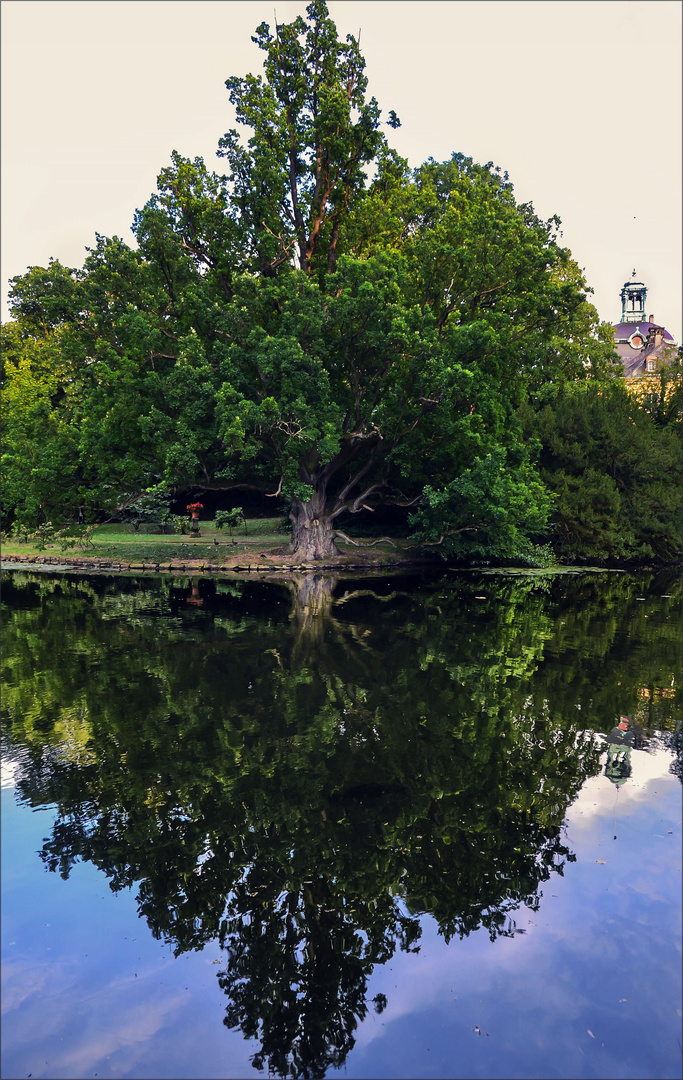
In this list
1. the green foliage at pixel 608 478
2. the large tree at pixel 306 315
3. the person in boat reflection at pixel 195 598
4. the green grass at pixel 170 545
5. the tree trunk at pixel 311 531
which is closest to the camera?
the person in boat reflection at pixel 195 598

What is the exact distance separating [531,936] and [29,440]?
32.9 meters

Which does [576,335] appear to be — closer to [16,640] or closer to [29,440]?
[29,440]

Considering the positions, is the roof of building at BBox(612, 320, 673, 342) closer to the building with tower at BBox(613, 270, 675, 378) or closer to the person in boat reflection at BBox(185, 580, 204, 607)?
the building with tower at BBox(613, 270, 675, 378)

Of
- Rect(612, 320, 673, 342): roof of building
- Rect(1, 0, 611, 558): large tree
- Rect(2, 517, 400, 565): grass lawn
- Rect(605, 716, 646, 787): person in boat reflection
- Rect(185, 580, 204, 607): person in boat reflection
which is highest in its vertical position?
Rect(612, 320, 673, 342): roof of building

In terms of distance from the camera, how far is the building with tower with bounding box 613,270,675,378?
95869mm

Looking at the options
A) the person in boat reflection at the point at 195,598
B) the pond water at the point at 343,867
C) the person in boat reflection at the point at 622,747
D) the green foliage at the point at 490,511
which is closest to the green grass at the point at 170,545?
the person in boat reflection at the point at 195,598

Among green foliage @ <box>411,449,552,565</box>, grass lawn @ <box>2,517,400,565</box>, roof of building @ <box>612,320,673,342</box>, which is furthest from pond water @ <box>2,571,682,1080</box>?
roof of building @ <box>612,320,673,342</box>

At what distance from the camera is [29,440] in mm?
33719

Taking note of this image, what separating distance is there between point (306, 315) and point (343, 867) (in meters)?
24.6

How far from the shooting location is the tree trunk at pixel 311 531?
3247cm

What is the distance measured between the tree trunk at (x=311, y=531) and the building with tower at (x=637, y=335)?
209 ft

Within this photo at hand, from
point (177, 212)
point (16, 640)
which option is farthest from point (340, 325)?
point (16, 640)

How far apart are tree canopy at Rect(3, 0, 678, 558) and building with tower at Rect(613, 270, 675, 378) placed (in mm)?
60210

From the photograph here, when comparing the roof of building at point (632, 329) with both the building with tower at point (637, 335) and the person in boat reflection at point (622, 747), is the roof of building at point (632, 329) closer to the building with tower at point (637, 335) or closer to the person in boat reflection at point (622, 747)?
the building with tower at point (637, 335)
